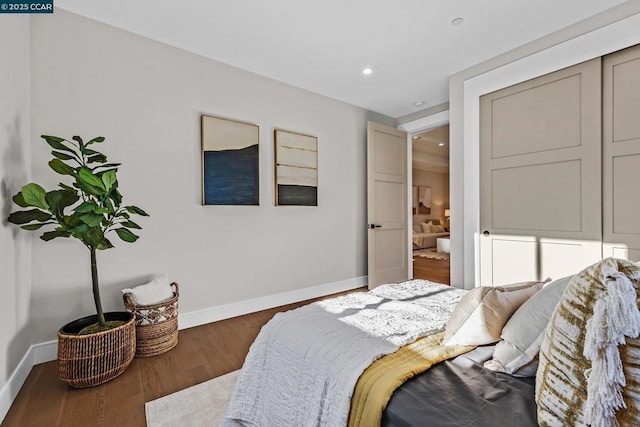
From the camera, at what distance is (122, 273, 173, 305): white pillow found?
225cm

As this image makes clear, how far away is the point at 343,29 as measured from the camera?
2.49 metres

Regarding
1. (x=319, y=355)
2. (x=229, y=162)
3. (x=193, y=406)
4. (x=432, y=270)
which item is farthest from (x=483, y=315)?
(x=432, y=270)

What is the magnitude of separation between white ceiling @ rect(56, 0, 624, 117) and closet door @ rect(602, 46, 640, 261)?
52 centimetres

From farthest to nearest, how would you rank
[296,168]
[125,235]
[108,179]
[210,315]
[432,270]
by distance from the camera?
[432,270] → [296,168] → [210,315] → [125,235] → [108,179]

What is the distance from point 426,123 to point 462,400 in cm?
402

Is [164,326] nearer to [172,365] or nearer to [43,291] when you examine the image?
[172,365]

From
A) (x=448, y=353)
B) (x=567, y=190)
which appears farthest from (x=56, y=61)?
(x=567, y=190)

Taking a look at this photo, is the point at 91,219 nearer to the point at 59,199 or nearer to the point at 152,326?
the point at 59,199

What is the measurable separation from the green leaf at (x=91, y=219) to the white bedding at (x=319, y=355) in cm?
130

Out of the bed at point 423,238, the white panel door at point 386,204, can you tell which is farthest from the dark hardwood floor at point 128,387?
the bed at point 423,238

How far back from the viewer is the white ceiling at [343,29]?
7.25 ft

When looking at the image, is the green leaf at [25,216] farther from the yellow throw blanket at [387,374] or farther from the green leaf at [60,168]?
the yellow throw blanket at [387,374]

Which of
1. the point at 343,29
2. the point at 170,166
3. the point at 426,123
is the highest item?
the point at 343,29

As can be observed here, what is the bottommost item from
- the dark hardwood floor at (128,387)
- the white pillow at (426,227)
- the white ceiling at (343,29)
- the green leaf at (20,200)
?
the dark hardwood floor at (128,387)
